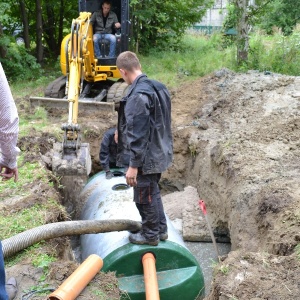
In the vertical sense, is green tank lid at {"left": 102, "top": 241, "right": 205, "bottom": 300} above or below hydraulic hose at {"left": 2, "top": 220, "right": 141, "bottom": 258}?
below

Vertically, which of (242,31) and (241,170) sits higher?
(242,31)

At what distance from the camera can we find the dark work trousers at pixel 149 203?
457cm

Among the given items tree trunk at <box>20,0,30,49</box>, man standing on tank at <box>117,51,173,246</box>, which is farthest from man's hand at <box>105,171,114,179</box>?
tree trunk at <box>20,0,30,49</box>

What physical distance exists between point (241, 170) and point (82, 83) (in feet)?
11.4

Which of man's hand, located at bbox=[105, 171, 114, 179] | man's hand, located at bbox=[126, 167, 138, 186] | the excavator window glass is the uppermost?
the excavator window glass

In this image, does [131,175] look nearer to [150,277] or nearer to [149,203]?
[149,203]

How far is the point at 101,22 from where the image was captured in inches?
395

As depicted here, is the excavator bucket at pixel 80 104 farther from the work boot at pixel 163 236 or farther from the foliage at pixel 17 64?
the work boot at pixel 163 236

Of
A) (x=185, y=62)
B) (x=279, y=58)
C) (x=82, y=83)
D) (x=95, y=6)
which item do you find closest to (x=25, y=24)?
(x=185, y=62)

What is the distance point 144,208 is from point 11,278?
1.45 metres

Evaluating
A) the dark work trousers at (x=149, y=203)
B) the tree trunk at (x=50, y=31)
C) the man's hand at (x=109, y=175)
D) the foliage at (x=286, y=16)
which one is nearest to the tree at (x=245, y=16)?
the tree trunk at (x=50, y=31)

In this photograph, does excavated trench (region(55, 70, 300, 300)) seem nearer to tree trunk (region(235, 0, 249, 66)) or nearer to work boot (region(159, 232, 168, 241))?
work boot (region(159, 232, 168, 241))

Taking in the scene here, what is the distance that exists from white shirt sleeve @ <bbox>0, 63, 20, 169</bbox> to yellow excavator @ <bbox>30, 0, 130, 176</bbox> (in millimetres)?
3317

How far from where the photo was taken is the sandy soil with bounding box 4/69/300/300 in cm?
379
